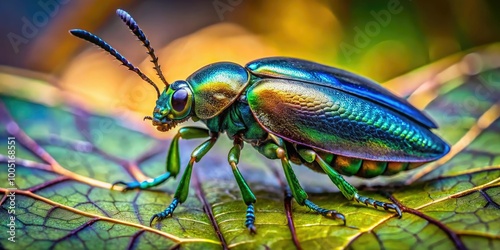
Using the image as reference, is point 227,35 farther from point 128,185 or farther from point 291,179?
point 291,179

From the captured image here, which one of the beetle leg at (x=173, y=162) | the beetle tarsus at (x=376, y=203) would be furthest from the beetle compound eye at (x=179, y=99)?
the beetle tarsus at (x=376, y=203)

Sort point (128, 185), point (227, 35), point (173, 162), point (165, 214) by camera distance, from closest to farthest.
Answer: point (165, 214)
point (128, 185)
point (173, 162)
point (227, 35)

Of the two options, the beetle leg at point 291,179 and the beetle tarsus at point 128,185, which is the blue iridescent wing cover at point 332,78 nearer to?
the beetle leg at point 291,179

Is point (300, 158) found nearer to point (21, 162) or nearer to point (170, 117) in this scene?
point (170, 117)

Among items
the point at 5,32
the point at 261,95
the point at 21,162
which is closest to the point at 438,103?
the point at 261,95

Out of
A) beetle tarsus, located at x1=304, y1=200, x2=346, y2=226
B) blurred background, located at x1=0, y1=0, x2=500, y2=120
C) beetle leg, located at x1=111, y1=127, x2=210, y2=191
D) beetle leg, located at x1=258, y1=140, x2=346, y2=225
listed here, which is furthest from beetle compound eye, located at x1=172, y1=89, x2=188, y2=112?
blurred background, located at x1=0, y1=0, x2=500, y2=120

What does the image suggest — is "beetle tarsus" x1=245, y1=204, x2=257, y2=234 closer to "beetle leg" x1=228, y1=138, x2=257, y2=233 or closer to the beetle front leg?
"beetle leg" x1=228, y1=138, x2=257, y2=233

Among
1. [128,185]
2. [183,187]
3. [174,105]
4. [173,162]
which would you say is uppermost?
[174,105]

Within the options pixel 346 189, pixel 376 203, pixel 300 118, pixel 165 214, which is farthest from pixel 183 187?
pixel 376 203
